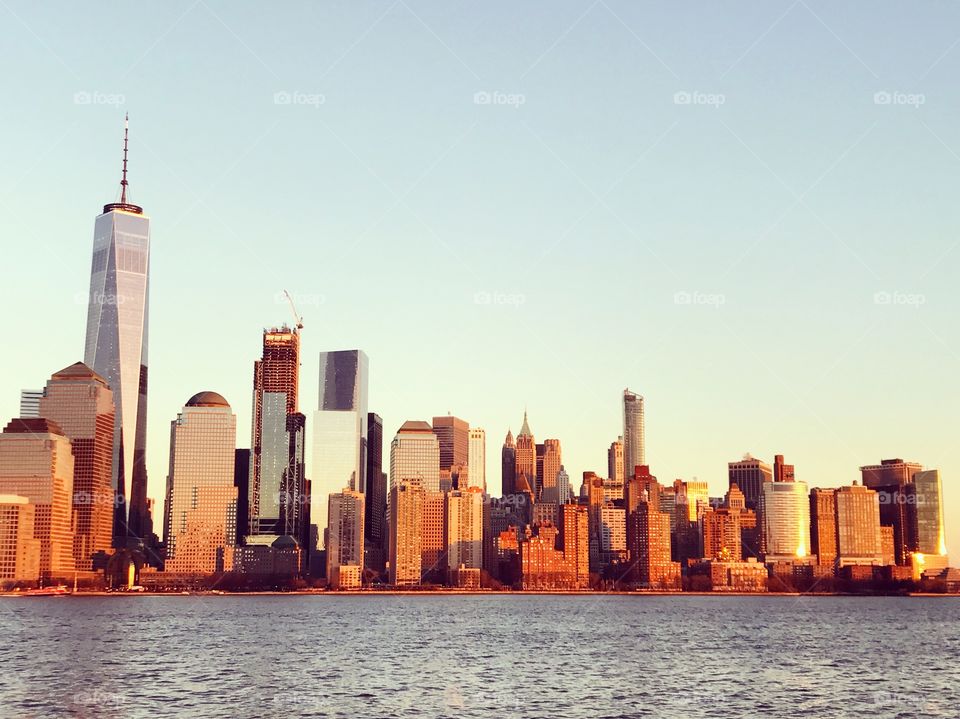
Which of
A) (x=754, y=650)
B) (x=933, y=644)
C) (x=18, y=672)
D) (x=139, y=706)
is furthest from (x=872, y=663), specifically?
(x=18, y=672)

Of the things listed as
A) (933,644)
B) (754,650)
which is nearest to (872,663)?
(754,650)

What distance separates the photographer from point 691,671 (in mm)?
101188

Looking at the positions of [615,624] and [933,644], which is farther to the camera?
[615,624]

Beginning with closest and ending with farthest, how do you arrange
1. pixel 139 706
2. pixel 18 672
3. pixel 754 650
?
pixel 139 706 < pixel 18 672 < pixel 754 650

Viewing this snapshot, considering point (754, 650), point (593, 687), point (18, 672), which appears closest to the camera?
point (593, 687)

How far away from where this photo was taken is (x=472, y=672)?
98.4m

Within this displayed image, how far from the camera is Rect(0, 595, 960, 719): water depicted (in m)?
77.3

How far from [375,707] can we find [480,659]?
34.4 m

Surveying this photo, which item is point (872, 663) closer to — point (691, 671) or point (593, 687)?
point (691, 671)

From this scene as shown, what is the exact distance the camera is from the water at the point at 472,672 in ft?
254

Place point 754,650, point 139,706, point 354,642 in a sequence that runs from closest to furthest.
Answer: point 139,706, point 754,650, point 354,642

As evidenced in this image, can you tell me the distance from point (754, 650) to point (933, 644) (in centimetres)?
3051

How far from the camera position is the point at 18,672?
9538 cm

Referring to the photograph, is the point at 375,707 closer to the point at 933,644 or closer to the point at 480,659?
the point at 480,659
